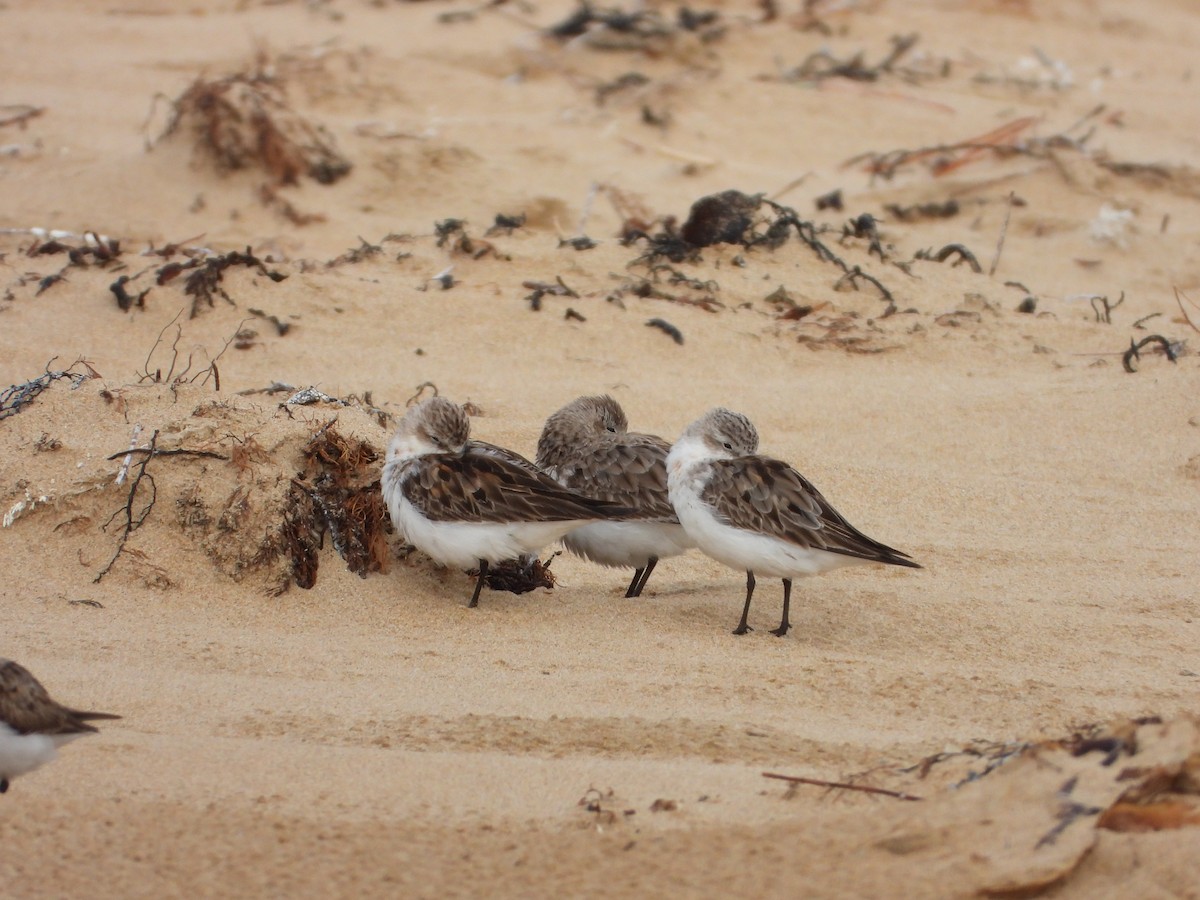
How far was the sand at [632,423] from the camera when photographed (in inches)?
145

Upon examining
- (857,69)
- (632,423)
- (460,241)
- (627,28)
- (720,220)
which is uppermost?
(627,28)

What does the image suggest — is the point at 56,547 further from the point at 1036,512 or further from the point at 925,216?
the point at 925,216

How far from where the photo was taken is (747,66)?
1600 centimetres

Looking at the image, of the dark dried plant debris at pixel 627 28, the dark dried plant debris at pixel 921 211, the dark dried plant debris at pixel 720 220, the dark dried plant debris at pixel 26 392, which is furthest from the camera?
the dark dried plant debris at pixel 627 28

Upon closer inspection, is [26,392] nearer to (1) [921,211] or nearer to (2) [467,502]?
(2) [467,502]

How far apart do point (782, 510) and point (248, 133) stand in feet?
24.9

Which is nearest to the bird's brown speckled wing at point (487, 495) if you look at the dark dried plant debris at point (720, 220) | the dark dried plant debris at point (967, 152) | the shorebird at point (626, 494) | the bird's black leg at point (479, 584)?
the bird's black leg at point (479, 584)

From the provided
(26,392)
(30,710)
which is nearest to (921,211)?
(26,392)

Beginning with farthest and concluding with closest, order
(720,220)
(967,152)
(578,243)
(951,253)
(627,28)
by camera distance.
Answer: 1. (627,28)
2. (967,152)
3. (951,253)
4. (720,220)
5. (578,243)

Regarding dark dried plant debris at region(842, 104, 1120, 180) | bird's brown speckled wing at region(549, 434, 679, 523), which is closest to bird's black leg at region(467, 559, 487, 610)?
bird's brown speckled wing at region(549, 434, 679, 523)

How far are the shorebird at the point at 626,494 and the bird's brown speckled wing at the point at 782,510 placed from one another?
1.19 feet

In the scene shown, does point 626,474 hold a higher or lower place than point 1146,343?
lower

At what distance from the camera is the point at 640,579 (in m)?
6.70

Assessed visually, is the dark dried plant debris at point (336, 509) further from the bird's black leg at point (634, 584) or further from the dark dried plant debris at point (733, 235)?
the dark dried plant debris at point (733, 235)
